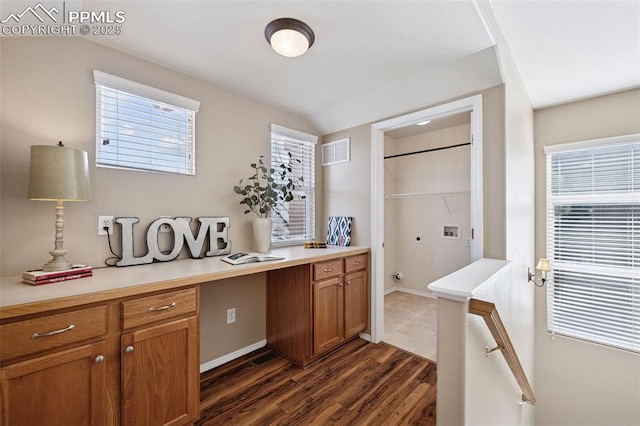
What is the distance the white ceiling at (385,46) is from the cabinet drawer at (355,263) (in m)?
1.55

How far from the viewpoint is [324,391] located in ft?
6.37

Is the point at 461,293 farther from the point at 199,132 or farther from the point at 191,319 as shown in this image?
the point at 199,132

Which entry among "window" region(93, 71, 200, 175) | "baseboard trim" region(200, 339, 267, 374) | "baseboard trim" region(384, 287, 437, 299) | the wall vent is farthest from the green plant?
"baseboard trim" region(384, 287, 437, 299)

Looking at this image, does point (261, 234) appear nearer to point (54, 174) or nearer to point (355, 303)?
point (355, 303)

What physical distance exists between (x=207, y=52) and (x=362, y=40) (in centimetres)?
115

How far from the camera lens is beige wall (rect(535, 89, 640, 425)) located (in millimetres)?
2752

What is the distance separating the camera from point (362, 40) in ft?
5.88

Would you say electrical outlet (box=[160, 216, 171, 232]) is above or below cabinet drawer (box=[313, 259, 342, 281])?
above

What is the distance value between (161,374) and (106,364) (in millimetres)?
290

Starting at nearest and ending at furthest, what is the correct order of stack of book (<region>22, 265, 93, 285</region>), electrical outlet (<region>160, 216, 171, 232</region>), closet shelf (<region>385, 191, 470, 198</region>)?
stack of book (<region>22, 265, 93, 285</region>)
electrical outlet (<region>160, 216, 171, 232</region>)
closet shelf (<region>385, 191, 470, 198</region>)

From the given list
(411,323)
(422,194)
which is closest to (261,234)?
(411,323)

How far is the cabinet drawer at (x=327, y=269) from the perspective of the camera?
228 cm

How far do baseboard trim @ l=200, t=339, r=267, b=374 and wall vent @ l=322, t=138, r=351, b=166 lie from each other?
2.20m

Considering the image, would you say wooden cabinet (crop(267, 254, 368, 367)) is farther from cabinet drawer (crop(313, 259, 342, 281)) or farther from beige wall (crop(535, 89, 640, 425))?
beige wall (crop(535, 89, 640, 425))
